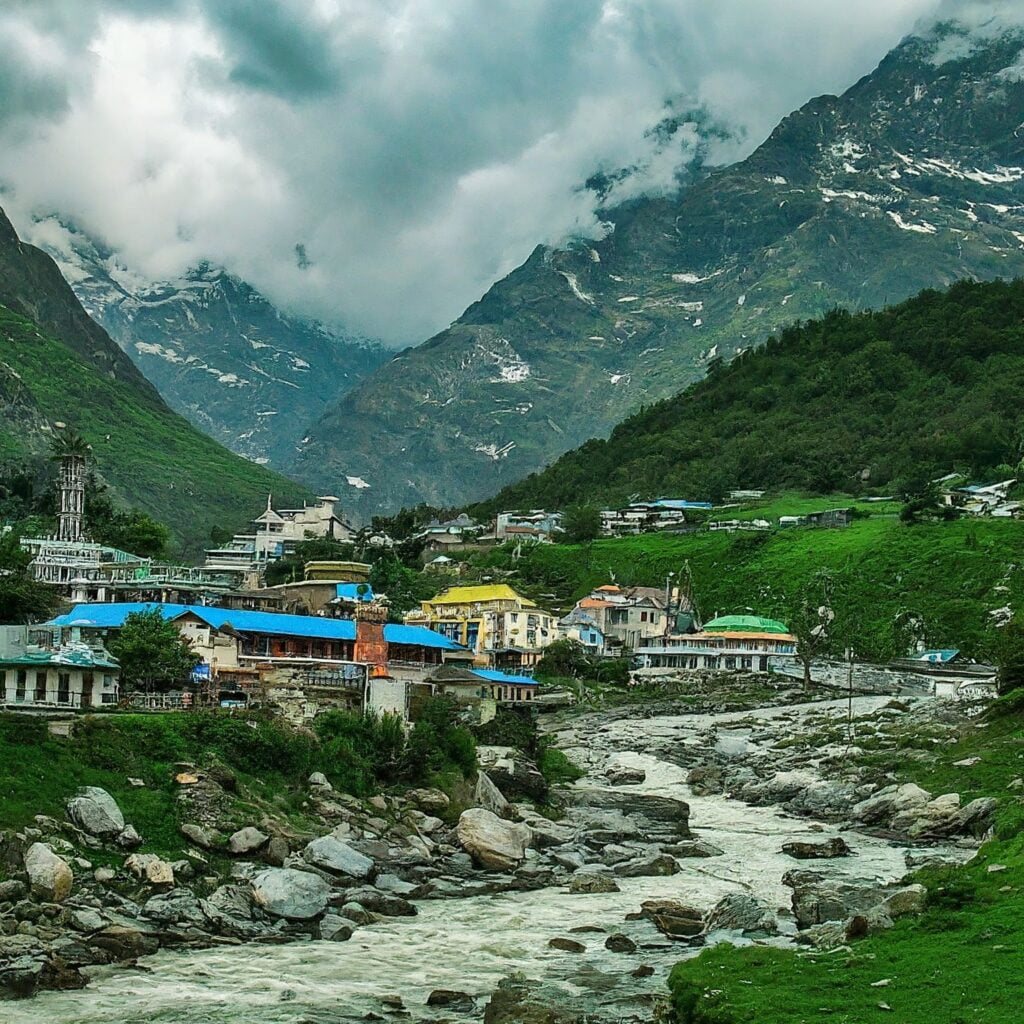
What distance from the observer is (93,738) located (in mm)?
41938

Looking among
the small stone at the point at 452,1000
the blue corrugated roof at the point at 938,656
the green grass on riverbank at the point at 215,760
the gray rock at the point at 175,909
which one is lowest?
the small stone at the point at 452,1000

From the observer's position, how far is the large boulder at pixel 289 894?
35.8 metres

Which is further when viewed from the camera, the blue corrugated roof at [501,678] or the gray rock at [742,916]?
the blue corrugated roof at [501,678]

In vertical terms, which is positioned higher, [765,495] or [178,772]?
[765,495]

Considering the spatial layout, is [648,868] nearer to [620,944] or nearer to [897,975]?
[620,944]

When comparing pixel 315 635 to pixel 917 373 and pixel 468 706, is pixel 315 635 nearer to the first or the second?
pixel 468 706

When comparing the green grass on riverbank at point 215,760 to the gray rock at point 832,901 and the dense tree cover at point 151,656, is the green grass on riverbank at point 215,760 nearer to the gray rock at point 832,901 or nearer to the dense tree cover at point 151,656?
the dense tree cover at point 151,656

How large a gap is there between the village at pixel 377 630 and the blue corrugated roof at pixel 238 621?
0.53ft

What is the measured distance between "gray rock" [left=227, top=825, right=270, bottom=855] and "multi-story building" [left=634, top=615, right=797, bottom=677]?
74532 millimetres

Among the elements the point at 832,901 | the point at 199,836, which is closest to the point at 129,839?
the point at 199,836

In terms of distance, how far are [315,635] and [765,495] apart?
117 m

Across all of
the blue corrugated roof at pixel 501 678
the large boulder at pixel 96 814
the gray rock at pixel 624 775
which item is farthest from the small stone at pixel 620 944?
the blue corrugated roof at pixel 501 678

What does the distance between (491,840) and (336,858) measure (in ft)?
22.8

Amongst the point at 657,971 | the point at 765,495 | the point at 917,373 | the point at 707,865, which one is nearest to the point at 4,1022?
the point at 657,971
